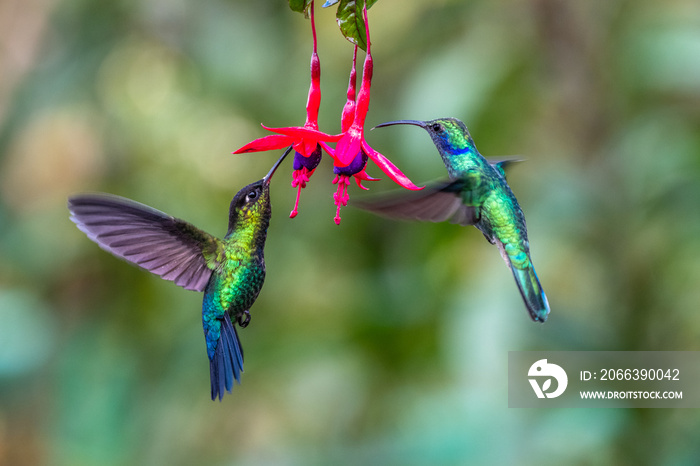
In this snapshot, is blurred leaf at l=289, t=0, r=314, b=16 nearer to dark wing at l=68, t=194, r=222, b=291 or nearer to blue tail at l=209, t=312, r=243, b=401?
dark wing at l=68, t=194, r=222, b=291

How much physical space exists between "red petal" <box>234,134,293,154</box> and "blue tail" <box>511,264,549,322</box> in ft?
0.87

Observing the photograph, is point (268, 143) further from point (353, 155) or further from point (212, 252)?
point (212, 252)

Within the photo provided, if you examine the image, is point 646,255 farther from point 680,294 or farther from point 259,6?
point 259,6

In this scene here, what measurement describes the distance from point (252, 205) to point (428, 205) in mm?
207

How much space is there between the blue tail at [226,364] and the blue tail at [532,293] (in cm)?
30

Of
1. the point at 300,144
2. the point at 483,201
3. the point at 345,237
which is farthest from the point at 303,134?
the point at 345,237

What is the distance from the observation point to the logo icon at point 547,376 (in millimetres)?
1772

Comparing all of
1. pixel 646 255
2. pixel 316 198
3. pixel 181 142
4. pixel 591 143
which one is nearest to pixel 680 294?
pixel 646 255

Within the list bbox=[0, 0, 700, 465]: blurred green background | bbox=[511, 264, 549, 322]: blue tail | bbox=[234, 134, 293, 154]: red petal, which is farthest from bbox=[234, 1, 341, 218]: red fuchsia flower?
bbox=[0, 0, 700, 465]: blurred green background

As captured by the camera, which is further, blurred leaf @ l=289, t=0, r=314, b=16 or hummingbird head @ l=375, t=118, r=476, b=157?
hummingbird head @ l=375, t=118, r=476, b=157

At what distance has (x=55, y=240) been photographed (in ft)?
7.63

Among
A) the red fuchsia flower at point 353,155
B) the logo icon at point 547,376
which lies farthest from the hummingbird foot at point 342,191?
the logo icon at point 547,376

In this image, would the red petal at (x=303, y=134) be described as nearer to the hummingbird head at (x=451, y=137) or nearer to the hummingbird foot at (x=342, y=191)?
the hummingbird foot at (x=342, y=191)

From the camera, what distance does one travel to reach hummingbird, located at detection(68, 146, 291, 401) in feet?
2.53
